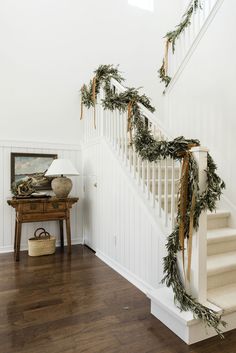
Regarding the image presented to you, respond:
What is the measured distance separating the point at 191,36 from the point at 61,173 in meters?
2.74

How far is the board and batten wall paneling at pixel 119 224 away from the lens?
2.53 meters

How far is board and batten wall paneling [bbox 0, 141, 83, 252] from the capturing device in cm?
390

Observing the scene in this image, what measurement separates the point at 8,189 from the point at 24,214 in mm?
642

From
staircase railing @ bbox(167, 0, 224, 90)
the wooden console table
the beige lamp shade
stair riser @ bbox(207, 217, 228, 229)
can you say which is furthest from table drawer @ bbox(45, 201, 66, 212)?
staircase railing @ bbox(167, 0, 224, 90)

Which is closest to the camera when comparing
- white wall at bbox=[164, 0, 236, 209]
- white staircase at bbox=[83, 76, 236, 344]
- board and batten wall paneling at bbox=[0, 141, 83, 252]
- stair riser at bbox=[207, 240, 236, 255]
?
white staircase at bbox=[83, 76, 236, 344]

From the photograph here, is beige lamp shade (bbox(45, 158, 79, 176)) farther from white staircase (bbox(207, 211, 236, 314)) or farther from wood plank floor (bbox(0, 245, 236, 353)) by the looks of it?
white staircase (bbox(207, 211, 236, 314))

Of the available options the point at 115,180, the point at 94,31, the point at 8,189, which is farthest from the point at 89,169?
the point at 94,31

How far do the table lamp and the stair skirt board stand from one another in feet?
6.91

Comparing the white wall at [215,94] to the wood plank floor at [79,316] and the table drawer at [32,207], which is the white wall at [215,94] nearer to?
the wood plank floor at [79,316]

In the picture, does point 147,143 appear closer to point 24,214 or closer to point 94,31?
point 24,214

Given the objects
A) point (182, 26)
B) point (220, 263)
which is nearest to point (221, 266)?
point (220, 263)

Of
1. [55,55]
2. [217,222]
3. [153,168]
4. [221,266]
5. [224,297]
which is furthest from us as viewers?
[55,55]

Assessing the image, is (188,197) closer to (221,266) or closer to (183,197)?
(183,197)

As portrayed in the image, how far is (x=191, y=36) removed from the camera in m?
3.78
